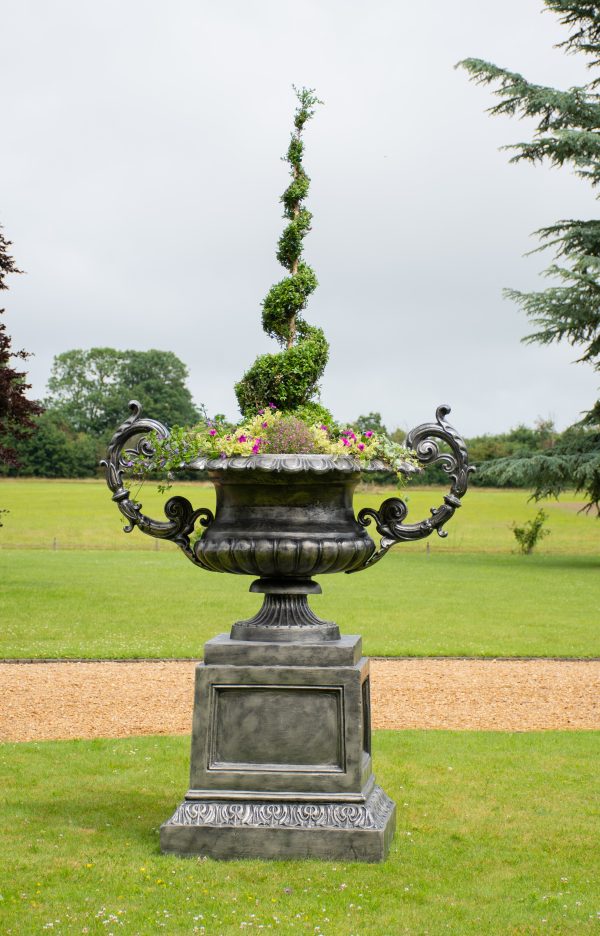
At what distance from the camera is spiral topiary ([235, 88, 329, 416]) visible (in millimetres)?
6598

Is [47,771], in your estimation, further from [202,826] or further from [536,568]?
[536,568]

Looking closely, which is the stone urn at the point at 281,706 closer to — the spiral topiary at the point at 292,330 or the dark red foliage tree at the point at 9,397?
the spiral topiary at the point at 292,330

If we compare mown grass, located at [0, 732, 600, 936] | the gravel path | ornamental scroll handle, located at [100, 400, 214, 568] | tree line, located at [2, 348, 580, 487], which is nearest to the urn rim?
ornamental scroll handle, located at [100, 400, 214, 568]

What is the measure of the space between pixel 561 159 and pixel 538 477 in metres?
8.16

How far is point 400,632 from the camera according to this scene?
16062 mm

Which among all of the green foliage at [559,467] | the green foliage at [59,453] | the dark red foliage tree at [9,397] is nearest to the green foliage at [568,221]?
the green foliage at [559,467]

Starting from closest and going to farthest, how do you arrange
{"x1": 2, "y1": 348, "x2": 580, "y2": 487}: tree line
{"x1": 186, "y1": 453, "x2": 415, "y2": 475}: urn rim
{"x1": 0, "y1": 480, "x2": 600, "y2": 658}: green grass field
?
{"x1": 186, "y1": 453, "x2": 415, "y2": 475}: urn rim < {"x1": 0, "y1": 480, "x2": 600, "y2": 658}: green grass field < {"x1": 2, "y1": 348, "x2": 580, "y2": 487}: tree line

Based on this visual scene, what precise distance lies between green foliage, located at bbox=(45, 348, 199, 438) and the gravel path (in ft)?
166

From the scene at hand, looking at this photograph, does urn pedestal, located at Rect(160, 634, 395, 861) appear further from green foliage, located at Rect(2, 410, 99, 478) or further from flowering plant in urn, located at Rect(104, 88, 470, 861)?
green foliage, located at Rect(2, 410, 99, 478)

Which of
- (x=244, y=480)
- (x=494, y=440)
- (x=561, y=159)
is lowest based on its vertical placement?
(x=244, y=480)

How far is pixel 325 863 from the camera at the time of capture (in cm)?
597

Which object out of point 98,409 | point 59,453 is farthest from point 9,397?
point 98,409

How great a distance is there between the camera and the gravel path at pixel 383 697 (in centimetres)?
1012

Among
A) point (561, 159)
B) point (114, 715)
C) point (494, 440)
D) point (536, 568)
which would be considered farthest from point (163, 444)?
point (494, 440)
